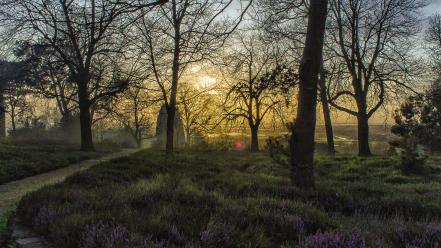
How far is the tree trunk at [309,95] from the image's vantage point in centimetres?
674

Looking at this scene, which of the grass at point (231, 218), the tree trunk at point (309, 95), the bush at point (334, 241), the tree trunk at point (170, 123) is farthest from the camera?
the tree trunk at point (170, 123)

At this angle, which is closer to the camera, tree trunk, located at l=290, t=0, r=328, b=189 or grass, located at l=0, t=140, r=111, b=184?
tree trunk, located at l=290, t=0, r=328, b=189

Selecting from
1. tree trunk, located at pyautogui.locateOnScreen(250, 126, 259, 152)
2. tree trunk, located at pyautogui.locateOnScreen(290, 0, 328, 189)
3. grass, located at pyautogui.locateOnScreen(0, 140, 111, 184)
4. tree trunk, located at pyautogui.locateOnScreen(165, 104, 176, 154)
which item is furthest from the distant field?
grass, located at pyautogui.locateOnScreen(0, 140, 111, 184)

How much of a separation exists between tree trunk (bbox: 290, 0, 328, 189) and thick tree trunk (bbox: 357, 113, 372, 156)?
1572cm

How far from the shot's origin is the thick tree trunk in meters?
21.1

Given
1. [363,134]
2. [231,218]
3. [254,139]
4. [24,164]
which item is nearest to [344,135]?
[254,139]

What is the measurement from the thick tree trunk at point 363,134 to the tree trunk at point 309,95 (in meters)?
15.7

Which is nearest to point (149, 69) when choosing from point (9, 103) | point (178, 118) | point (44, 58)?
point (44, 58)

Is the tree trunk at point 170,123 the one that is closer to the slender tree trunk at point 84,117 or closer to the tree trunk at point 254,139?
the slender tree trunk at point 84,117

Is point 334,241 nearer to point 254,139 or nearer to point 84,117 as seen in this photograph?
point 84,117

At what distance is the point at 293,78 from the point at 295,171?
2750 mm

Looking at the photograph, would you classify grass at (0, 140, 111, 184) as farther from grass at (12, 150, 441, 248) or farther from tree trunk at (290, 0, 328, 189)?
tree trunk at (290, 0, 328, 189)

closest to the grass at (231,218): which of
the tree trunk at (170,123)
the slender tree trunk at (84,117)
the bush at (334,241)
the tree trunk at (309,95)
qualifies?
the bush at (334,241)

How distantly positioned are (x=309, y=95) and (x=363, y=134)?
16392 millimetres
